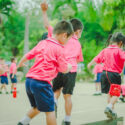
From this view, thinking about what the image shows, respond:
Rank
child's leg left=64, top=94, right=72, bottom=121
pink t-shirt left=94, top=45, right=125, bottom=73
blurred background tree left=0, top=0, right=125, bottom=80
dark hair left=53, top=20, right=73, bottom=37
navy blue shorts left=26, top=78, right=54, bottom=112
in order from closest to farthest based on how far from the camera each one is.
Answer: navy blue shorts left=26, top=78, right=54, bottom=112
dark hair left=53, top=20, right=73, bottom=37
child's leg left=64, top=94, right=72, bottom=121
pink t-shirt left=94, top=45, right=125, bottom=73
blurred background tree left=0, top=0, right=125, bottom=80

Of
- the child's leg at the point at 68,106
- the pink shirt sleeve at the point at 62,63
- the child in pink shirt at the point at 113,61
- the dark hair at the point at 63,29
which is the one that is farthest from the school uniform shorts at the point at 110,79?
the pink shirt sleeve at the point at 62,63

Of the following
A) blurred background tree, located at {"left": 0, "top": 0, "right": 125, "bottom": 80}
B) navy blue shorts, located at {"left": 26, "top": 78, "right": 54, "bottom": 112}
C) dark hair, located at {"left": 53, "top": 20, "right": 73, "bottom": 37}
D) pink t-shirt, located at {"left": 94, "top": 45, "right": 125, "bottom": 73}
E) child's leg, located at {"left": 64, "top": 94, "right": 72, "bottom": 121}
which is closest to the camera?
navy blue shorts, located at {"left": 26, "top": 78, "right": 54, "bottom": 112}

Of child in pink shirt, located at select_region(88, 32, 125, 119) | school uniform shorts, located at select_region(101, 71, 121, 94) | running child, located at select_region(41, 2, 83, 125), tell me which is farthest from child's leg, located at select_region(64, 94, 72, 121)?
school uniform shorts, located at select_region(101, 71, 121, 94)

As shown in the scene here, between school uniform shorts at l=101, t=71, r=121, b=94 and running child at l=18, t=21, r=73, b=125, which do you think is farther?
school uniform shorts at l=101, t=71, r=121, b=94

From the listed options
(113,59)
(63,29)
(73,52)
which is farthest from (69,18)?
(63,29)

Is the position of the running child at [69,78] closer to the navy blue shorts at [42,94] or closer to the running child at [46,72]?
the running child at [46,72]

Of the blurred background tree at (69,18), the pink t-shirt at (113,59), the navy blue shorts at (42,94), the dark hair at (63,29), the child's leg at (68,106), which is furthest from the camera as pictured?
the blurred background tree at (69,18)

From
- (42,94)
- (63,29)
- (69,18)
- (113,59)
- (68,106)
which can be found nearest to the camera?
(42,94)

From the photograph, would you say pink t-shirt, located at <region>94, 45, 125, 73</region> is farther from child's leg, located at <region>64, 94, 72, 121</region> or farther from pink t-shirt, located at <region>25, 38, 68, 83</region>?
pink t-shirt, located at <region>25, 38, 68, 83</region>

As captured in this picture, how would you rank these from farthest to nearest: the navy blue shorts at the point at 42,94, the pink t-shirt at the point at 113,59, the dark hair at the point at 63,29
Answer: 1. the pink t-shirt at the point at 113,59
2. the dark hair at the point at 63,29
3. the navy blue shorts at the point at 42,94

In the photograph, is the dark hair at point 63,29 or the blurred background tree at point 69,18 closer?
the dark hair at point 63,29

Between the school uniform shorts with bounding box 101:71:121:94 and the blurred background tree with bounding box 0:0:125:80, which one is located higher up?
the blurred background tree with bounding box 0:0:125:80

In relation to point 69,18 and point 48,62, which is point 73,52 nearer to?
point 48,62

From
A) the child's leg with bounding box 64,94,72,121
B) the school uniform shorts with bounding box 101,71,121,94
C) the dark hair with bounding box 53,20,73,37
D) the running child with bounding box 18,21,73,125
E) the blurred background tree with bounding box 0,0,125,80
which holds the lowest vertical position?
the child's leg with bounding box 64,94,72,121
